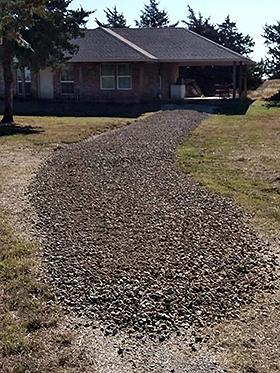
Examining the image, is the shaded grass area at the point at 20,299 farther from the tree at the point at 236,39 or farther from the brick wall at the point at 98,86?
the tree at the point at 236,39

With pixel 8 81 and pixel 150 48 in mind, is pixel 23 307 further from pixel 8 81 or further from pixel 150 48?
pixel 150 48

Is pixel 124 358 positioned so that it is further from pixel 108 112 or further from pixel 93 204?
pixel 108 112

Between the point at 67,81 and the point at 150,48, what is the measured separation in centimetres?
530

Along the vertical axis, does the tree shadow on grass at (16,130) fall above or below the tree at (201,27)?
below

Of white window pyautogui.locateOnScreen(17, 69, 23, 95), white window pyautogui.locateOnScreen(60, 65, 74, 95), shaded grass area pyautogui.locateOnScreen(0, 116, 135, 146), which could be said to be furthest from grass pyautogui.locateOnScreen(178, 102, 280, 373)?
white window pyautogui.locateOnScreen(17, 69, 23, 95)

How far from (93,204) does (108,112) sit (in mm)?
17351

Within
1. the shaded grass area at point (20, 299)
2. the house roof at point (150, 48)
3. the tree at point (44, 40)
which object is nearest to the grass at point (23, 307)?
the shaded grass area at point (20, 299)

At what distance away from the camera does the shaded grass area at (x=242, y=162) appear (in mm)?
8266

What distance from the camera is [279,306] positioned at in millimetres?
4605

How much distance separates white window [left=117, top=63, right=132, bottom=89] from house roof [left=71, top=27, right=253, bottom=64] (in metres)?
0.98

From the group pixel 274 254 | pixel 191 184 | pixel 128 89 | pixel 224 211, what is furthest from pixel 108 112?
pixel 274 254

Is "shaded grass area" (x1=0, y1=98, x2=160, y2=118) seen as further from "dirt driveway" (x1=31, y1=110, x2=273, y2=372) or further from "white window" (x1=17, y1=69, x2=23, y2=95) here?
"dirt driveway" (x1=31, y1=110, x2=273, y2=372)

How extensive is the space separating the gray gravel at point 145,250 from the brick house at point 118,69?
18661mm

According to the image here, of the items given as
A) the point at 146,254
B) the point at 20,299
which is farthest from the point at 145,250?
the point at 20,299
